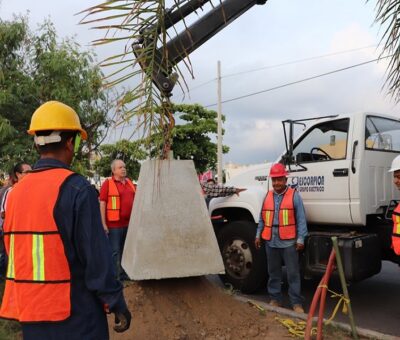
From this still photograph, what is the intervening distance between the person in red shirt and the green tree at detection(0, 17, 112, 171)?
46.2 inches

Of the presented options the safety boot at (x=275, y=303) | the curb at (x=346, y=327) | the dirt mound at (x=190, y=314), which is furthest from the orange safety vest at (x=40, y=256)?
the safety boot at (x=275, y=303)

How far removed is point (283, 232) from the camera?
539 centimetres

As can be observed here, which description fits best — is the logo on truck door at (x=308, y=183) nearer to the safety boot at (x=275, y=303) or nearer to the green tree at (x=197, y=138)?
the safety boot at (x=275, y=303)

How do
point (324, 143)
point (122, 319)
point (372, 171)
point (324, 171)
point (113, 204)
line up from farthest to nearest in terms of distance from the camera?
point (113, 204) → point (324, 143) → point (324, 171) → point (372, 171) → point (122, 319)

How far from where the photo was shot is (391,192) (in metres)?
5.52

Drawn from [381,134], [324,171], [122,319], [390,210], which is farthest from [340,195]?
[122,319]

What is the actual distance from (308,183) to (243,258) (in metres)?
1.33

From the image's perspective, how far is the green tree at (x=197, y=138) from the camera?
65.1 feet

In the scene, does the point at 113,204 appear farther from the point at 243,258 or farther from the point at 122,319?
the point at 122,319

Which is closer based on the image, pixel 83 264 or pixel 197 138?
pixel 83 264

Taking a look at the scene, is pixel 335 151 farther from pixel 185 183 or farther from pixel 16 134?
pixel 16 134

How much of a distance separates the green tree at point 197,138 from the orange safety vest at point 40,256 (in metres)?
16.7

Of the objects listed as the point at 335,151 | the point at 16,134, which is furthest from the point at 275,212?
the point at 16,134

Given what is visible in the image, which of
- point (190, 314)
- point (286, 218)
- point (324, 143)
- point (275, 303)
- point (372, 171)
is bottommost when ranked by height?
point (275, 303)
